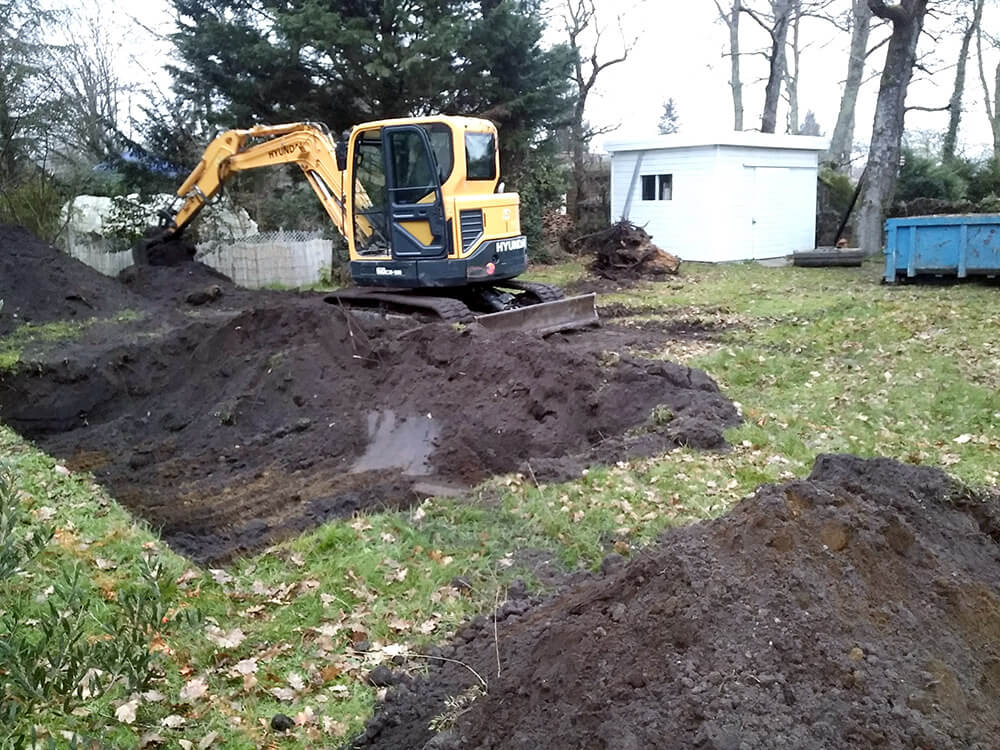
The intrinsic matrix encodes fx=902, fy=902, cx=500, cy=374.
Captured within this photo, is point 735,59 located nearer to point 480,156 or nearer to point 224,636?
point 480,156

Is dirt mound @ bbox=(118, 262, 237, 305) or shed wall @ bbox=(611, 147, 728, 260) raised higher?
shed wall @ bbox=(611, 147, 728, 260)

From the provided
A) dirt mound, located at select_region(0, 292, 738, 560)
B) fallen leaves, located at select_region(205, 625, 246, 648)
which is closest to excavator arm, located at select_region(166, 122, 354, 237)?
dirt mound, located at select_region(0, 292, 738, 560)

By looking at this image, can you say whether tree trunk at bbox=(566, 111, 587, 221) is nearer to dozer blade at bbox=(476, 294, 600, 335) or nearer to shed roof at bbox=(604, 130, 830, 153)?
shed roof at bbox=(604, 130, 830, 153)

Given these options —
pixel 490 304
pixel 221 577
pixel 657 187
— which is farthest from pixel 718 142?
pixel 221 577

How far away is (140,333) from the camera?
12.9 m

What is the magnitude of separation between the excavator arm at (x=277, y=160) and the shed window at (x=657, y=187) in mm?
11723

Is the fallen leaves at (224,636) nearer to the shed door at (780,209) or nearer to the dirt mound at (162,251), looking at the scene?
the dirt mound at (162,251)

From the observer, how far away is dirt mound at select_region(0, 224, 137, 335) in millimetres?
14180

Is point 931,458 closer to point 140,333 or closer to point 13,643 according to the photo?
point 13,643

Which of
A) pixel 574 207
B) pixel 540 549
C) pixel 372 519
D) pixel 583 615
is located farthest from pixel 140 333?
pixel 574 207

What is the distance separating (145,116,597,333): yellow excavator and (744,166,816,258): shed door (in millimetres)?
12448

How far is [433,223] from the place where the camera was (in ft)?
37.8

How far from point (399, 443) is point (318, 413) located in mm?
1204

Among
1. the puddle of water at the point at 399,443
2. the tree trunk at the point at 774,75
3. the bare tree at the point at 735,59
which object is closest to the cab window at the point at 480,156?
the puddle of water at the point at 399,443
